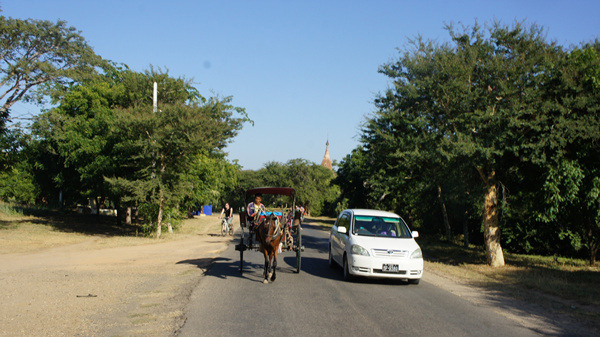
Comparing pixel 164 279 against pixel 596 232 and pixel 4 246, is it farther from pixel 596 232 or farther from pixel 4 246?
pixel 596 232

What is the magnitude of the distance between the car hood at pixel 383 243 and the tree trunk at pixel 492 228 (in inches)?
261

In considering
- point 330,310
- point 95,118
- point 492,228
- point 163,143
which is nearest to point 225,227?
point 163,143

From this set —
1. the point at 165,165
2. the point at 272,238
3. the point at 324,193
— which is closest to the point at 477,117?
the point at 272,238

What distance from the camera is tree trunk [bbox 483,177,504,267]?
17.1 meters

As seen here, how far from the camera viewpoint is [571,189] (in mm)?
14328

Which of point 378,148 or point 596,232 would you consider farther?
point 378,148

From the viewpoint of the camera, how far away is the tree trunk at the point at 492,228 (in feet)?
56.1

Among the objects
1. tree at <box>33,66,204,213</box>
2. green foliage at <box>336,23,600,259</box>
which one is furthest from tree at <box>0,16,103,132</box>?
green foliage at <box>336,23,600,259</box>

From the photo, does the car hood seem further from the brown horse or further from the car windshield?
the brown horse

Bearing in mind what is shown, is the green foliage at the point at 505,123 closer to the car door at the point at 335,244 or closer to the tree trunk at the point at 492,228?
the tree trunk at the point at 492,228

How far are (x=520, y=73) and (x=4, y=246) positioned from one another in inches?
855

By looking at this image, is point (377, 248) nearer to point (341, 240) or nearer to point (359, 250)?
point (359, 250)

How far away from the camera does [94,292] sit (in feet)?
32.0

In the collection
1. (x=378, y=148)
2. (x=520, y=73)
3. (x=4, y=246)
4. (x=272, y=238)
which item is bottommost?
(x=4, y=246)
